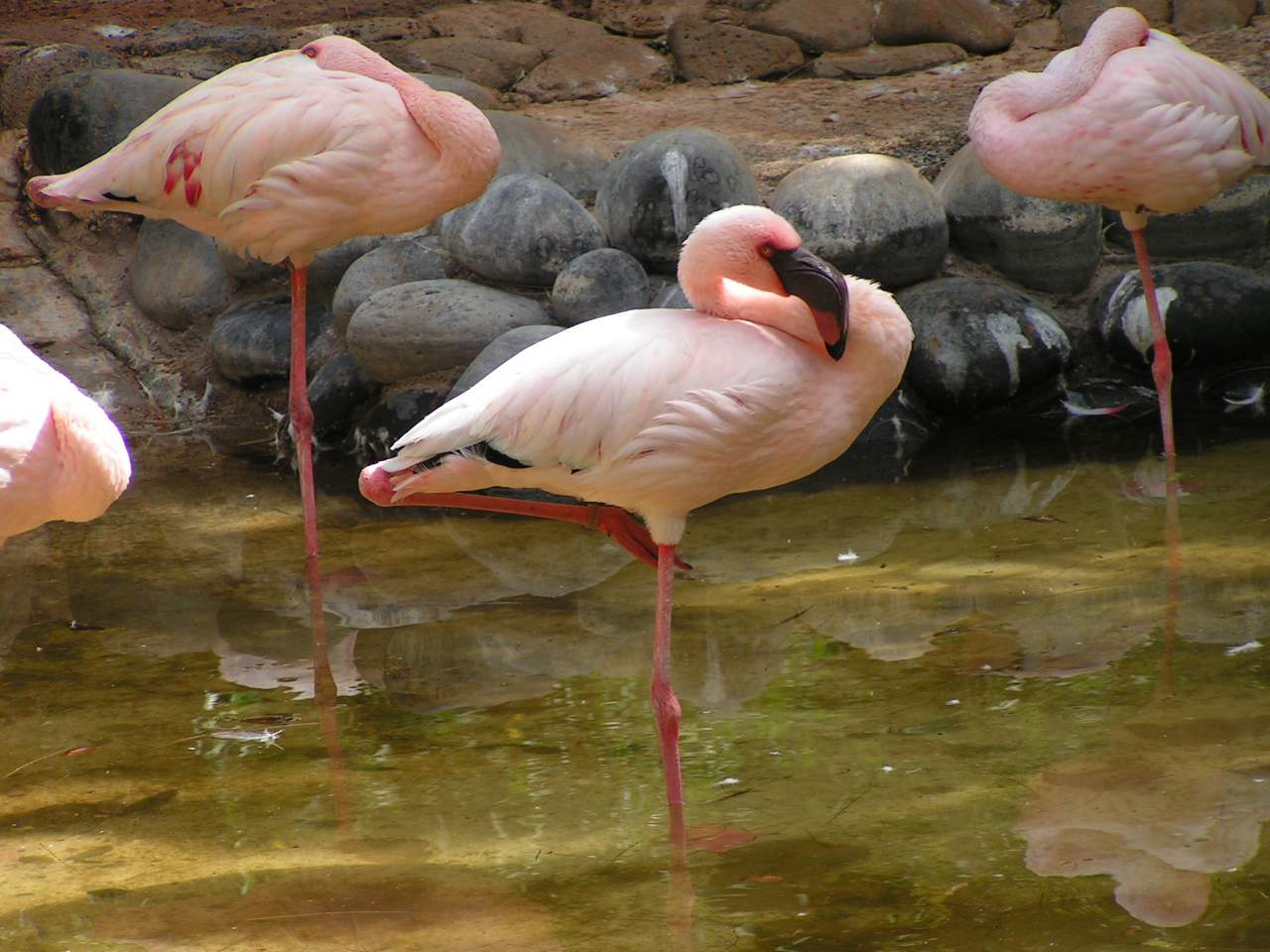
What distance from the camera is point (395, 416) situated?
538 cm

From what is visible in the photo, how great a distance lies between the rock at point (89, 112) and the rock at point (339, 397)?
6.02 ft

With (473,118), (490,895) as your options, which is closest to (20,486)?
(490,895)

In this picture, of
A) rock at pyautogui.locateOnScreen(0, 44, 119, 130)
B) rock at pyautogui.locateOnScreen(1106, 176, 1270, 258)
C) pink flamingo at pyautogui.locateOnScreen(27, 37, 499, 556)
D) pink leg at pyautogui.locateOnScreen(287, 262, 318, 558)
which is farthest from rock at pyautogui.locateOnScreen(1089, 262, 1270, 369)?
rock at pyautogui.locateOnScreen(0, 44, 119, 130)

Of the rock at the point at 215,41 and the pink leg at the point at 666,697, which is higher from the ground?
the rock at the point at 215,41

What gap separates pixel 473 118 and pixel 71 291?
3.60 m

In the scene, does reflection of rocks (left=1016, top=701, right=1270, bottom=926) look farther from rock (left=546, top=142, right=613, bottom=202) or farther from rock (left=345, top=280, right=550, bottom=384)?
rock (left=546, top=142, right=613, bottom=202)

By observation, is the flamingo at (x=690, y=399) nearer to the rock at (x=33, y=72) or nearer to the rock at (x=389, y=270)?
the rock at (x=389, y=270)

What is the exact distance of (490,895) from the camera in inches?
89.0

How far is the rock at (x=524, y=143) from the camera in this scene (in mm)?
6141

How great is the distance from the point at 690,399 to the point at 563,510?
586mm

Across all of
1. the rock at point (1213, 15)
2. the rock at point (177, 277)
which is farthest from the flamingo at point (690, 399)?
the rock at point (1213, 15)

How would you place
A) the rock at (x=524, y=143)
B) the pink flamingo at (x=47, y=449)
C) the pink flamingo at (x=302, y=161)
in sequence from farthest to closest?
the rock at (x=524, y=143), the pink flamingo at (x=302, y=161), the pink flamingo at (x=47, y=449)

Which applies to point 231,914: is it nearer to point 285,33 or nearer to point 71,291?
point 71,291

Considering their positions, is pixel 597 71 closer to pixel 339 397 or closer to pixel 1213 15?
pixel 339 397
